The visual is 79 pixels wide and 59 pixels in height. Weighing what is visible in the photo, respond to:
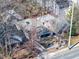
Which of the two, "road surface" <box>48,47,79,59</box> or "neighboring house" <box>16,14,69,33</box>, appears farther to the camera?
"neighboring house" <box>16,14,69,33</box>

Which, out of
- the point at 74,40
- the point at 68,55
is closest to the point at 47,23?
the point at 74,40

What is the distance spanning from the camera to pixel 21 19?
29.3 meters

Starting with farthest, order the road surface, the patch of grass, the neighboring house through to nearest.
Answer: the patch of grass < the neighboring house < the road surface

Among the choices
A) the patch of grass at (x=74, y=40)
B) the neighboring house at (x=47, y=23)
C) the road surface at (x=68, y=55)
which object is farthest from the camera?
the patch of grass at (x=74, y=40)

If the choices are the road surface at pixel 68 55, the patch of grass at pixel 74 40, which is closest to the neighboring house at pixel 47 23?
the patch of grass at pixel 74 40

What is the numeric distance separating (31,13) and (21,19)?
59.5 inches

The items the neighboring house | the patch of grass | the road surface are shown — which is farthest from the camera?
the patch of grass

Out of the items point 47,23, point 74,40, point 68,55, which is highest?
point 47,23

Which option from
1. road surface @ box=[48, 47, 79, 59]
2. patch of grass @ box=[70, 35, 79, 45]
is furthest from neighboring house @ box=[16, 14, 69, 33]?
road surface @ box=[48, 47, 79, 59]

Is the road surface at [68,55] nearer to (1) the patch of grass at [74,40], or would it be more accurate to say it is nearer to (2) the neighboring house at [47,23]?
(1) the patch of grass at [74,40]

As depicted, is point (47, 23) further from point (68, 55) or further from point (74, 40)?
point (68, 55)

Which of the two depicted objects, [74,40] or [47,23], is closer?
[74,40]

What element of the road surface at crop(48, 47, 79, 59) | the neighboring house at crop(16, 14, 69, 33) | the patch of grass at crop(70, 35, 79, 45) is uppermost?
the neighboring house at crop(16, 14, 69, 33)

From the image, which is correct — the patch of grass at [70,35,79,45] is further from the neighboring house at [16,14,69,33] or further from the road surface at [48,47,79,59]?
the road surface at [48,47,79,59]
